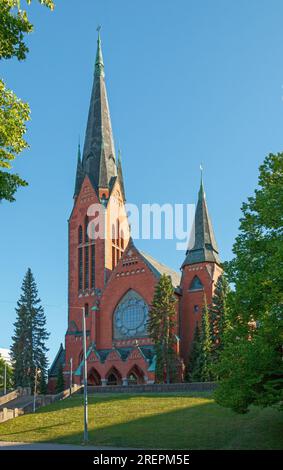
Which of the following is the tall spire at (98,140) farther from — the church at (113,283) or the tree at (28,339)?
the tree at (28,339)

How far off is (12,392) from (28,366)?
842 centimetres

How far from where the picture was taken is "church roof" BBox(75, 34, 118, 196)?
7386 cm

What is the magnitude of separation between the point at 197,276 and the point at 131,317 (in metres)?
8.59

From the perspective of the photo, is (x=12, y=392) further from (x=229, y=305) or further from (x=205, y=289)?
(x=229, y=305)

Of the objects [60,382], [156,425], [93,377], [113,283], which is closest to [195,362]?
[93,377]

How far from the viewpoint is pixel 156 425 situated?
3206cm

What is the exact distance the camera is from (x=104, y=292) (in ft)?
216

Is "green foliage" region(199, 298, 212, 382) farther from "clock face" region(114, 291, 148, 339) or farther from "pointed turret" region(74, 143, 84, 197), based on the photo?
"pointed turret" region(74, 143, 84, 197)

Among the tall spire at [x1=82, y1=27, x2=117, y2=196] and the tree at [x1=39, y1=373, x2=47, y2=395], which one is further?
the tall spire at [x1=82, y1=27, x2=117, y2=196]

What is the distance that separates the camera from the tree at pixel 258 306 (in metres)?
20.0

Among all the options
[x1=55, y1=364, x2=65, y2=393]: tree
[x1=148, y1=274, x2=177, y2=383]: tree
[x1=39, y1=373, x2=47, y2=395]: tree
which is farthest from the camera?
[x1=39, y1=373, x2=47, y2=395]: tree

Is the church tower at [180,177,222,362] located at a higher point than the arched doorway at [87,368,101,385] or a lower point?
higher

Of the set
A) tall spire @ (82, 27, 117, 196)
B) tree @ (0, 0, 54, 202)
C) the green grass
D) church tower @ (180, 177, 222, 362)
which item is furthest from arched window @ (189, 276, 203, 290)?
tree @ (0, 0, 54, 202)
